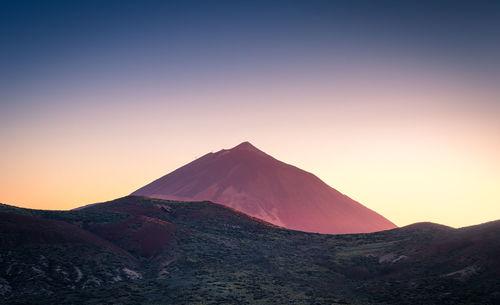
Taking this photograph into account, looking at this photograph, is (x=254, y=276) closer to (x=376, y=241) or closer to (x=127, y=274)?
(x=127, y=274)

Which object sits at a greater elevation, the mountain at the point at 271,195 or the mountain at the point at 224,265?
the mountain at the point at 271,195

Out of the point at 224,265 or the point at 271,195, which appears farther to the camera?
the point at 271,195

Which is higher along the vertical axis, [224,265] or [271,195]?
[271,195]

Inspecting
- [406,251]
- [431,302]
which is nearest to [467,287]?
[431,302]

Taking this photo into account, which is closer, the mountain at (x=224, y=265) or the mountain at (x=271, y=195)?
the mountain at (x=224, y=265)
